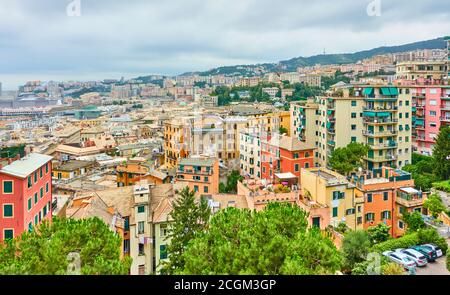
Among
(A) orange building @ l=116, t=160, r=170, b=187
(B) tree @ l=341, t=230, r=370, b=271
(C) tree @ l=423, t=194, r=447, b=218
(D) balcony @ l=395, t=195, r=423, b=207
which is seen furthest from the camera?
(A) orange building @ l=116, t=160, r=170, b=187

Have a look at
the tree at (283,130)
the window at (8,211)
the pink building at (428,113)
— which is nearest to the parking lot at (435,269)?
the window at (8,211)

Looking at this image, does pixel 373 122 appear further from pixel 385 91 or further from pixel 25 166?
pixel 25 166

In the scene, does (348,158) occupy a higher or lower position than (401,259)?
higher

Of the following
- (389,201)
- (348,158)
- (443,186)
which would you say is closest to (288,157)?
(348,158)

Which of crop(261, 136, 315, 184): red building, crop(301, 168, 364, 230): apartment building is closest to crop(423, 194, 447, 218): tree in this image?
crop(301, 168, 364, 230): apartment building

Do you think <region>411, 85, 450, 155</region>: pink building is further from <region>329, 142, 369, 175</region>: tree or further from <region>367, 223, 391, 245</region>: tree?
<region>367, 223, 391, 245</region>: tree
